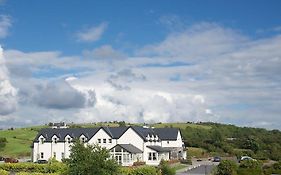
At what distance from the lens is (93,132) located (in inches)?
3280

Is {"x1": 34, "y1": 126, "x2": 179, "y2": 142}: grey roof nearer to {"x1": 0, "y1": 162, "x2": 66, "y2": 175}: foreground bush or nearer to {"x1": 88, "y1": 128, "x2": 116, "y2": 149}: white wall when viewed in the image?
{"x1": 88, "y1": 128, "x2": 116, "y2": 149}: white wall

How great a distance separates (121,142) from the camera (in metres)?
81.2

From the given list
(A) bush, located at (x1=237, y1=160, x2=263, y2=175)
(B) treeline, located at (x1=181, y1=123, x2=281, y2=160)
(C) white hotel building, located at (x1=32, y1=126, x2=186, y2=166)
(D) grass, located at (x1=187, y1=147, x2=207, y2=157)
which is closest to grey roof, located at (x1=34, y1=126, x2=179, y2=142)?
(C) white hotel building, located at (x1=32, y1=126, x2=186, y2=166)

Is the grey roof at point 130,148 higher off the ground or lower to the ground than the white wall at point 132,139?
lower

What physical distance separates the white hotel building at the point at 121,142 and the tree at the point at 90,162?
42.2 metres

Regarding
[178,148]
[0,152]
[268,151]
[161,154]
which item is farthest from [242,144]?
[0,152]

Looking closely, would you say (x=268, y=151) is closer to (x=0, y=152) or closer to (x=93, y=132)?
(x=93, y=132)

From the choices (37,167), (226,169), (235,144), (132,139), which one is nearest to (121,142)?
(132,139)

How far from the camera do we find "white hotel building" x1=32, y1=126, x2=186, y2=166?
259ft

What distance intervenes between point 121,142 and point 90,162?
4915 centimetres

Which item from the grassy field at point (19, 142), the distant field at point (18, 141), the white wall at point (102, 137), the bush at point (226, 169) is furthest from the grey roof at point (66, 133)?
the bush at point (226, 169)

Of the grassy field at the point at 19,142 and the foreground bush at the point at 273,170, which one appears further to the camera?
the grassy field at the point at 19,142

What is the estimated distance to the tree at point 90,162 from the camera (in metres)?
32.3

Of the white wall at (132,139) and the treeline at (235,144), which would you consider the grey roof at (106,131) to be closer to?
the white wall at (132,139)
